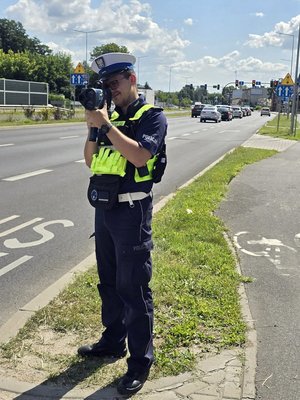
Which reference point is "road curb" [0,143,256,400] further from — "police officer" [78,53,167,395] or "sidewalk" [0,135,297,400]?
"police officer" [78,53,167,395]

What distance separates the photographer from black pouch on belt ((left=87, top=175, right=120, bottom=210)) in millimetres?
3082

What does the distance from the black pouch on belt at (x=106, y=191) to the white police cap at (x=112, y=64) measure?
1.93ft

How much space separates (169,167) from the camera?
15.2 m

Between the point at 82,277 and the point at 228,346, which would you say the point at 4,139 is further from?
the point at 228,346

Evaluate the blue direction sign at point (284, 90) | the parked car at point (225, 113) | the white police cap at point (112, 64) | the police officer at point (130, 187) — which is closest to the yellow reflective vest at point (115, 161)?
the police officer at point (130, 187)

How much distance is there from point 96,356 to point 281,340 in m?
1.39

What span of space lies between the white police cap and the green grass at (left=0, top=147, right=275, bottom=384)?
1867 mm

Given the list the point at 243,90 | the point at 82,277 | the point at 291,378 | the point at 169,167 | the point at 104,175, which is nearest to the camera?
the point at 104,175

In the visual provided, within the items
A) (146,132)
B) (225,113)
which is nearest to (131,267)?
(146,132)

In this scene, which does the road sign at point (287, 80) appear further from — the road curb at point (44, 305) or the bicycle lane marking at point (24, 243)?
the road curb at point (44, 305)

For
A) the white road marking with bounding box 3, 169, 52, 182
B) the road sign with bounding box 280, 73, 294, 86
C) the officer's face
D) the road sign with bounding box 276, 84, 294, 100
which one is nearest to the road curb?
the officer's face

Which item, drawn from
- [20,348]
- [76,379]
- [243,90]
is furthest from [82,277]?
[243,90]

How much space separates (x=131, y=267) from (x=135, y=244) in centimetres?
14

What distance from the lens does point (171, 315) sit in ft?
13.7
